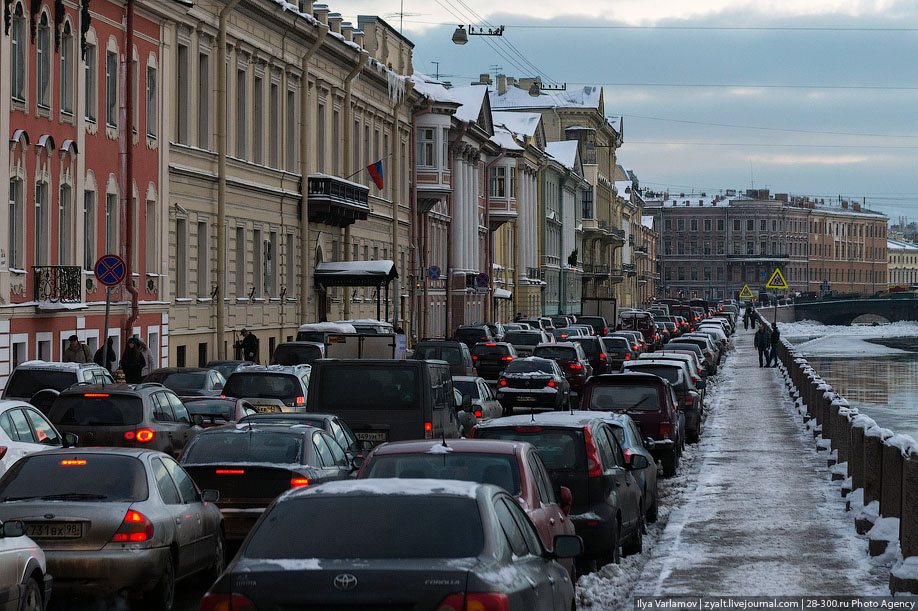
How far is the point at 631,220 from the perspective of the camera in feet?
534

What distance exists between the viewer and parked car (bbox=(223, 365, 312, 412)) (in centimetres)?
2333

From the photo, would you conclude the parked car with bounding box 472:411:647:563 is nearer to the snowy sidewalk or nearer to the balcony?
the snowy sidewalk

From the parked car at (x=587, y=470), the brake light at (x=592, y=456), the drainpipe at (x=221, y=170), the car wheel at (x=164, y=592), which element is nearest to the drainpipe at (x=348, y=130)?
the drainpipe at (x=221, y=170)

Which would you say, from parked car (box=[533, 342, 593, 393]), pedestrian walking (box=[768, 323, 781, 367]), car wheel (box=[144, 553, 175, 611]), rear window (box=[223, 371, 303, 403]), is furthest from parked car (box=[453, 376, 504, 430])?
pedestrian walking (box=[768, 323, 781, 367])

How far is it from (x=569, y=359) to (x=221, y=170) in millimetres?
10486

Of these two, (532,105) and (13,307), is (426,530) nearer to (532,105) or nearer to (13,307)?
(13,307)

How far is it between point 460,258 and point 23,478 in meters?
63.0

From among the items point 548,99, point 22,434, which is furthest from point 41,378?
point 548,99

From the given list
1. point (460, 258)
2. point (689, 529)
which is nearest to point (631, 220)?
point (460, 258)

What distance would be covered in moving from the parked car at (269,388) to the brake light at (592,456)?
34.0ft

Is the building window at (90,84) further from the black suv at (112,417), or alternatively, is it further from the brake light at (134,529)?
the brake light at (134,529)

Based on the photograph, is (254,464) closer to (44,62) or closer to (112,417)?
(112,417)

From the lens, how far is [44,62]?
31.1m

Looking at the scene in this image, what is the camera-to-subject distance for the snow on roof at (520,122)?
96812mm
